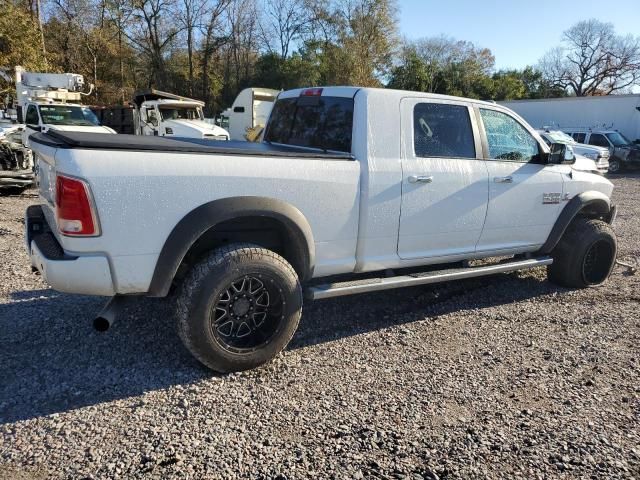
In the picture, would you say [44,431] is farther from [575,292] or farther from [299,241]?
[575,292]

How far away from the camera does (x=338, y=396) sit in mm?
3230

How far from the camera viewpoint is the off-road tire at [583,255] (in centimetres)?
534

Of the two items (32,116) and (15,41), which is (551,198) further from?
(15,41)

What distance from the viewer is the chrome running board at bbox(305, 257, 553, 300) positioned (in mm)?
3748

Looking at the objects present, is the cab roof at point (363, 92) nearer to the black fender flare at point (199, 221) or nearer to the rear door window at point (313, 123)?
the rear door window at point (313, 123)

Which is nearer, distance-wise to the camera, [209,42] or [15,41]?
[15,41]

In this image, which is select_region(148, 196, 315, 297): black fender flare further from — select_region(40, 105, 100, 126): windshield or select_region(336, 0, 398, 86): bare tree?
select_region(336, 0, 398, 86): bare tree

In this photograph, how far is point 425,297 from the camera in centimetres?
517

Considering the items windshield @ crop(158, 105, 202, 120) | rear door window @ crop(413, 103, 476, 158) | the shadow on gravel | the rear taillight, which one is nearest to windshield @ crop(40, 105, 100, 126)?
windshield @ crop(158, 105, 202, 120)

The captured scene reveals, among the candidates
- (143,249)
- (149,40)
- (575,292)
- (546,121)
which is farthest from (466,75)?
(143,249)

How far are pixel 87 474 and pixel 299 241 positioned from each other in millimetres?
1870

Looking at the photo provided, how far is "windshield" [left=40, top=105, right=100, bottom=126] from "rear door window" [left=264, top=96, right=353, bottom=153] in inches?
434

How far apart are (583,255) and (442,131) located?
7.55 feet

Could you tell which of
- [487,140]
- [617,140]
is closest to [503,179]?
[487,140]
